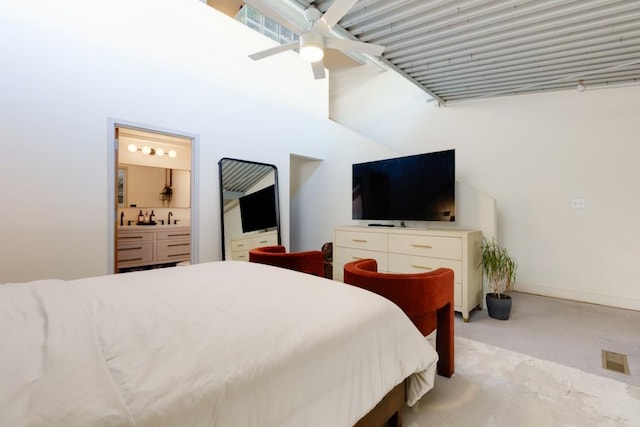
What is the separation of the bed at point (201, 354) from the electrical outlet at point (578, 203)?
334 centimetres

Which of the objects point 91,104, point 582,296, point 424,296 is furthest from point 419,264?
point 91,104

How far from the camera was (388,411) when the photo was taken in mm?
1376

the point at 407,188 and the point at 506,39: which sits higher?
the point at 506,39

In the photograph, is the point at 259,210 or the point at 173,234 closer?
the point at 259,210

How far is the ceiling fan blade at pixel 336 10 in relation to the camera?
1833 mm

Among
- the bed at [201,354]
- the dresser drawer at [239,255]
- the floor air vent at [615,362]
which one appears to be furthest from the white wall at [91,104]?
the floor air vent at [615,362]

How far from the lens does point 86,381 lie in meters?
0.73

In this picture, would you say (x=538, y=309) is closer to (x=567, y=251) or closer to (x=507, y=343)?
(x=567, y=251)

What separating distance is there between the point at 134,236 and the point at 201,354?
478 centimetres

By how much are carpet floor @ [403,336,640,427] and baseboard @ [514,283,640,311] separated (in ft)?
6.66

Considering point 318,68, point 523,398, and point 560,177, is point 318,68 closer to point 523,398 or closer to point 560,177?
point 523,398

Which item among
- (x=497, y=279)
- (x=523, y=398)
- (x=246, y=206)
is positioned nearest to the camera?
(x=523, y=398)

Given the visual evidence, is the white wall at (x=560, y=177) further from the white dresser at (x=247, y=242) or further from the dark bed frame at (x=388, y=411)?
the dark bed frame at (x=388, y=411)

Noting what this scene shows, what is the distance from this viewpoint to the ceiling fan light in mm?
2121
